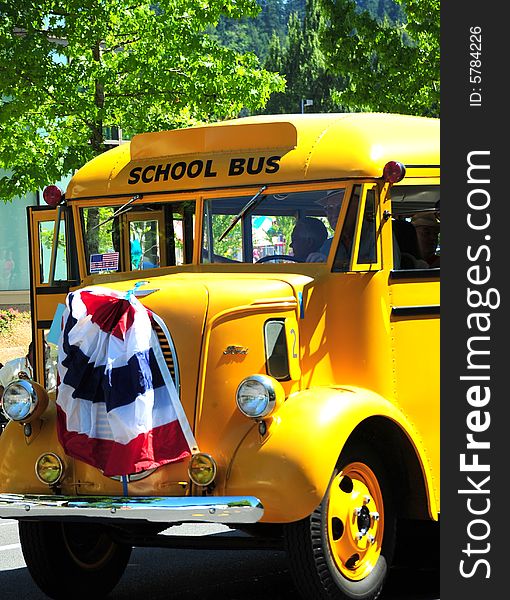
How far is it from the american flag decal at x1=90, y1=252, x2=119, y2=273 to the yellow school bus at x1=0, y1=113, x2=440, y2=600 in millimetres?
12

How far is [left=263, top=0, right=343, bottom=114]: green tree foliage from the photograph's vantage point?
46.2 meters

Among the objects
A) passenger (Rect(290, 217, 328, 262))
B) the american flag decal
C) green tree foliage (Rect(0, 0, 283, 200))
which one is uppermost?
green tree foliage (Rect(0, 0, 283, 200))

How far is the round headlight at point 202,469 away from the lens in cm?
658

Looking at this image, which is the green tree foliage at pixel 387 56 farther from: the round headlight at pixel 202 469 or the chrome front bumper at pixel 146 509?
the chrome front bumper at pixel 146 509

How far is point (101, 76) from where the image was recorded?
54.5ft

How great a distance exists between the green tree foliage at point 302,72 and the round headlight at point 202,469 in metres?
39.2

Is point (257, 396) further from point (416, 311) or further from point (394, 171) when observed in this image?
point (394, 171)

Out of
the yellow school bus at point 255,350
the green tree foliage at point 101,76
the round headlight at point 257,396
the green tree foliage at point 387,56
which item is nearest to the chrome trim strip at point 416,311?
the yellow school bus at point 255,350

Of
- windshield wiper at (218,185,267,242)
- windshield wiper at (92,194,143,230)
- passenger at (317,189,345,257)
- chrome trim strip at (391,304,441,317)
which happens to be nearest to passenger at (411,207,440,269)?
chrome trim strip at (391,304,441,317)

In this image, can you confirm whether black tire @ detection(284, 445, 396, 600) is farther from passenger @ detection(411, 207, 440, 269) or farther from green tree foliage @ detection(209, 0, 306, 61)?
green tree foliage @ detection(209, 0, 306, 61)

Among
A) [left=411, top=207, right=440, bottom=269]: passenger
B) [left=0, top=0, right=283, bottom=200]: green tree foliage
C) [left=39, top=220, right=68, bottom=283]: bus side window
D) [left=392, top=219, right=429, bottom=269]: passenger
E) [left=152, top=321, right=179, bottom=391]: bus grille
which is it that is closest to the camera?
[left=152, top=321, right=179, bottom=391]: bus grille

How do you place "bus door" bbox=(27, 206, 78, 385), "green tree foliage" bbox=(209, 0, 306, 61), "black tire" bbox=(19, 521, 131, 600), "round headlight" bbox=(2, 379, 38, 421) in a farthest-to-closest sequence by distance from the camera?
"green tree foliage" bbox=(209, 0, 306, 61)
"bus door" bbox=(27, 206, 78, 385)
"black tire" bbox=(19, 521, 131, 600)
"round headlight" bbox=(2, 379, 38, 421)

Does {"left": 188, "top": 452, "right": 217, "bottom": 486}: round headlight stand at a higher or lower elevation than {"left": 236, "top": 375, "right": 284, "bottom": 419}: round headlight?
lower

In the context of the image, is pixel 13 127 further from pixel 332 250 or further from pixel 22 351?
pixel 332 250
